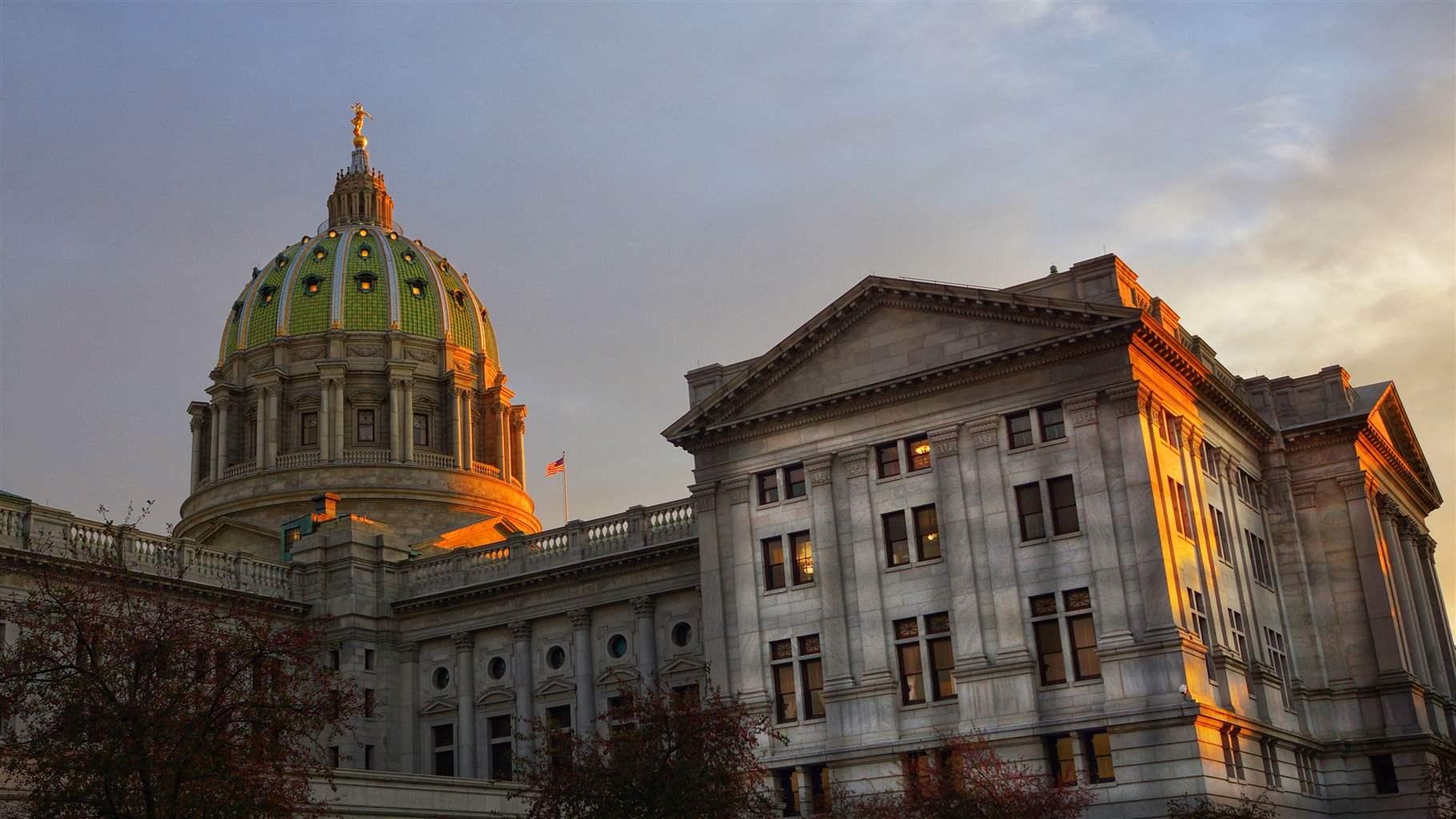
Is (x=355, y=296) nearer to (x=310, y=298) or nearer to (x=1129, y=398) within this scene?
(x=310, y=298)

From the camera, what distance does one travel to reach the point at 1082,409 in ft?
164

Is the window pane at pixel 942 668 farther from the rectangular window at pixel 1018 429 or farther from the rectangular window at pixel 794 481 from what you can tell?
the rectangular window at pixel 794 481

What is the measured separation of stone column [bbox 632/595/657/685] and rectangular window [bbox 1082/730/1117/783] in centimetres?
2037

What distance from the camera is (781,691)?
2100 inches

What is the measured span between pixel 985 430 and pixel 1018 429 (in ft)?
3.46

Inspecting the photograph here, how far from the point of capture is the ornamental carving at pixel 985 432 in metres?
51.2

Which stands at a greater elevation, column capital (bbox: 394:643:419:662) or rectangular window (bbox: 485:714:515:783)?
column capital (bbox: 394:643:419:662)

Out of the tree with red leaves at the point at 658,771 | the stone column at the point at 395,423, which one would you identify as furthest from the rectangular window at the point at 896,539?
the stone column at the point at 395,423

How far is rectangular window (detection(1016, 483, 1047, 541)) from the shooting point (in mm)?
50031

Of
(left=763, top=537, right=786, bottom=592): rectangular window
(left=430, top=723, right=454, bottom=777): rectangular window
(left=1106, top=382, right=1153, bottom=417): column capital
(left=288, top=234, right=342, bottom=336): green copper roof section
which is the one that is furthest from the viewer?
(left=288, top=234, right=342, bottom=336): green copper roof section

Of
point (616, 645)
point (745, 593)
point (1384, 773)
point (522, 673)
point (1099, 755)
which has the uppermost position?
point (616, 645)

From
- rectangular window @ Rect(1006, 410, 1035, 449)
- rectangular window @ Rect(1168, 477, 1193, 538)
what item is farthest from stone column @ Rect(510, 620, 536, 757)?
rectangular window @ Rect(1168, 477, 1193, 538)

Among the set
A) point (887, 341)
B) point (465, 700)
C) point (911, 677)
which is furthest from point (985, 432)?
point (465, 700)

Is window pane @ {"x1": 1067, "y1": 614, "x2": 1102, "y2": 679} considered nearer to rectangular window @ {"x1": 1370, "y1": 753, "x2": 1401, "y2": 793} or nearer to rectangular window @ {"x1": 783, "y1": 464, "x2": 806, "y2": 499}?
rectangular window @ {"x1": 783, "y1": 464, "x2": 806, "y2": 499}
